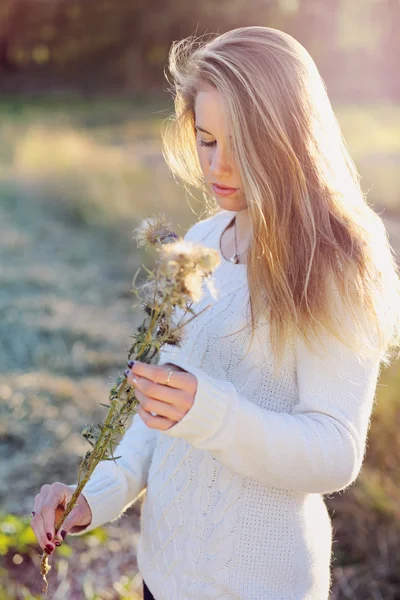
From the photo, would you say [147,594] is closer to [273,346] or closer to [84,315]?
[273,346]

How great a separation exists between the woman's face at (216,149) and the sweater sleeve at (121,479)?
50 cm

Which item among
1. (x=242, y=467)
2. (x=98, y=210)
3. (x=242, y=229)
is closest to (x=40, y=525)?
(x=242, y=467)

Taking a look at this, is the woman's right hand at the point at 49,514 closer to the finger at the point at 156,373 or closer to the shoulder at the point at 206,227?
the finger at the point at 156,373

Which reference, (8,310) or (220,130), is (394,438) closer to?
(220,130)

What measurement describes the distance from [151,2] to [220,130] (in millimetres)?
6995

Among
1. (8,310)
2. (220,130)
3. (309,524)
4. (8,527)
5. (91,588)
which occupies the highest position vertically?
(220,130)

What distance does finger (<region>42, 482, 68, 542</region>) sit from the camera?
4.39ft

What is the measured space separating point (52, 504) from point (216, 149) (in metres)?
0.71

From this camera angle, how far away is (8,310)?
486 cm

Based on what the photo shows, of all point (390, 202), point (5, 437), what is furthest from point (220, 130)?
point (390, 202)

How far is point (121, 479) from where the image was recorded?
1.55 meters

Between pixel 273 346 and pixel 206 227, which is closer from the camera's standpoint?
pixel 273 346

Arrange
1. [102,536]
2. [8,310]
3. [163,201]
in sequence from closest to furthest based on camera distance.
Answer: [102,536], [8,310], [163,201]

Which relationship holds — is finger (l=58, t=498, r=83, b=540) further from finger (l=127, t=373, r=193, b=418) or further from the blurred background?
the blurred background
